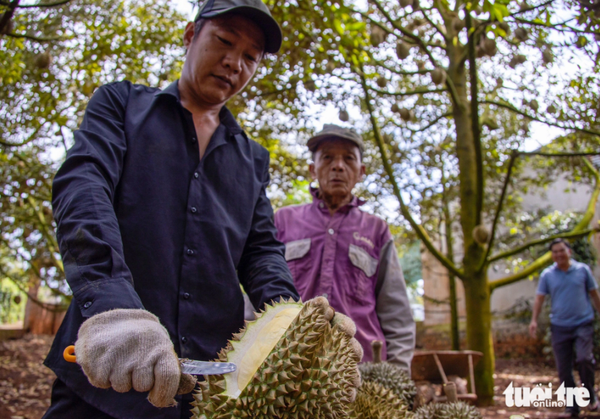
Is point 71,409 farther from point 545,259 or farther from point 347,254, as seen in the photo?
point 545,259

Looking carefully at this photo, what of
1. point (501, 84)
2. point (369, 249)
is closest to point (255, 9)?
point (369, 249)

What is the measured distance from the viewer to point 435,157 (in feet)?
28.2

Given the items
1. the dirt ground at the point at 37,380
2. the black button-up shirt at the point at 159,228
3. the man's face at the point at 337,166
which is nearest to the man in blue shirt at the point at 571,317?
the dirt ground at the point at 37,380

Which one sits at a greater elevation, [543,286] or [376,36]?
[376,36]

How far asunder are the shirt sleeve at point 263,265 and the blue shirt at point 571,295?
6.09 m

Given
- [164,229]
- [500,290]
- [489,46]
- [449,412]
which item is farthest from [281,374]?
[500,290]

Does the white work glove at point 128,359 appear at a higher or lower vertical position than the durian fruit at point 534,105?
lower

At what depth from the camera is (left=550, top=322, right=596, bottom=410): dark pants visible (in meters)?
6.25

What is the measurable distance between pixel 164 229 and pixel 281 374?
82 centimetres

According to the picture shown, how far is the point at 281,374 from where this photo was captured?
116 centimetres

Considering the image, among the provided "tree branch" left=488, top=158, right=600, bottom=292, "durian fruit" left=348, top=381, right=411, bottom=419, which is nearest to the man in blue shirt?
"tree branch" left=488, top=158, right=600, bottom=292

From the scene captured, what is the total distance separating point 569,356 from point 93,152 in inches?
283

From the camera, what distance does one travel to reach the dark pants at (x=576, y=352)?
625 cm

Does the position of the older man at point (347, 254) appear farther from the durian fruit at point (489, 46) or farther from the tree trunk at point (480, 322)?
the tree trunk at point (480, 322)
